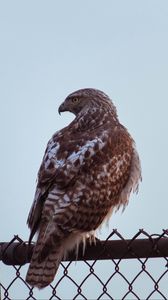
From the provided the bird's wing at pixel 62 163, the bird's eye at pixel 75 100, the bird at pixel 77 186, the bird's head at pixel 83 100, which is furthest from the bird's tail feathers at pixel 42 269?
the bird's eye at pixel 75 100

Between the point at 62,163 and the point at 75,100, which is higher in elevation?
the point at 75,100

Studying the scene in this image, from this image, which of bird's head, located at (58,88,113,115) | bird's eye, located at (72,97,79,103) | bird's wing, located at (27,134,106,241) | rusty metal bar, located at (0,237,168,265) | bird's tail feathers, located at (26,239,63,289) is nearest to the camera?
rusty metal bar, located at (0,237,168,265)

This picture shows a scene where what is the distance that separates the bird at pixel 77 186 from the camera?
460 cm

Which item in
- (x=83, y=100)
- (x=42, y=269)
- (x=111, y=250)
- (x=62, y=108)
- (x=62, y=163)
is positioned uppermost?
(x=83, y=100)

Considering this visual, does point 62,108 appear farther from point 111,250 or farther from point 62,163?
point 111,250

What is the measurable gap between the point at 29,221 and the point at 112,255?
136 cm

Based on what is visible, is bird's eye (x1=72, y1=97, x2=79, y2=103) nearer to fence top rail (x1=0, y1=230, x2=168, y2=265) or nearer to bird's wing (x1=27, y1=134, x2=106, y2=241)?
bird's wing (x1=27, y1=134, x2=106, y2=241)

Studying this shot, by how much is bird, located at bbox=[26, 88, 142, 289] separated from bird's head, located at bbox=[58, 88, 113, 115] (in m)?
0.67

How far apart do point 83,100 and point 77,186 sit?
7.84 ft

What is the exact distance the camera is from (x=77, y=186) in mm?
5070

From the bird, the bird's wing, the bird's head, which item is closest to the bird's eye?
the bird's head

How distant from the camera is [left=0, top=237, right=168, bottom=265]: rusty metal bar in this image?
3.53 m

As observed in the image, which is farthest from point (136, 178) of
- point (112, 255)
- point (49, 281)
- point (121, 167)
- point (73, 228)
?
point (112, 255)

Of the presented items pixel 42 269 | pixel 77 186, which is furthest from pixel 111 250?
pixel 77 186
